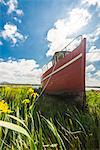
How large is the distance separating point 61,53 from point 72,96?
351 centimetres

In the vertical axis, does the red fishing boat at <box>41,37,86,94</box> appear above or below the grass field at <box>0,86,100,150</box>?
above

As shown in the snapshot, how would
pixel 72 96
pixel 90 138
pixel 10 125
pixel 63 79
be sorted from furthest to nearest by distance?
pixel 63 79 → pixel 72 96 → pixel 90 138 → pixel 10 125

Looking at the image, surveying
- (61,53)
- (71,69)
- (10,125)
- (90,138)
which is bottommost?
(90,138)

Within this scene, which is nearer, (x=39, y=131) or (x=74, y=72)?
(x=39, y=131)

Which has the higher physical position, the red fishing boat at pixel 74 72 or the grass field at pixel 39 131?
the red fishing boat at pixel 74 72

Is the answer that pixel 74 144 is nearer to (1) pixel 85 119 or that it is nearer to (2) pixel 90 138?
(2) pixel 90 138

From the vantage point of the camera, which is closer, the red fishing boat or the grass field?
the grass field

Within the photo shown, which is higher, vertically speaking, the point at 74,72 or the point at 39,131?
the point at 74,72

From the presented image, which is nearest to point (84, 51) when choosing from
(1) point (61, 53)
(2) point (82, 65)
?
(2) point (82, 65)

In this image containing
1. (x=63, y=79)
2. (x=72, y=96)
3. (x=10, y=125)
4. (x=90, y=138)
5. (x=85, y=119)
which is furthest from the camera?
(x=63, y=79)

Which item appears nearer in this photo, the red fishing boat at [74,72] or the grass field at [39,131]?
the grass field at [39,131]

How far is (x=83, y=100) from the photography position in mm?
5973

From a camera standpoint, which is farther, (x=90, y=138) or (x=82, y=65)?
(x=82, y=65)

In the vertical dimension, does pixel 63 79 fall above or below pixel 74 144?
above
